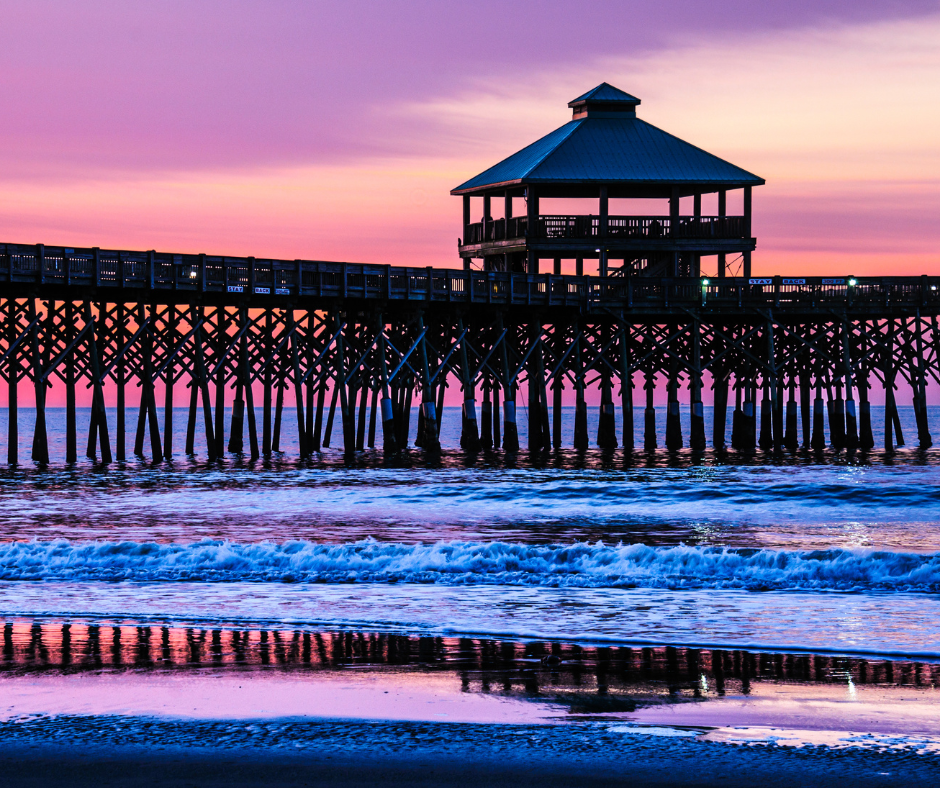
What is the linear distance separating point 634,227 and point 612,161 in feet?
8.02

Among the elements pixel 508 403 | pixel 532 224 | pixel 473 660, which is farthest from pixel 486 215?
pixel 473 660

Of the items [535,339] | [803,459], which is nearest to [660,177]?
[535,339]

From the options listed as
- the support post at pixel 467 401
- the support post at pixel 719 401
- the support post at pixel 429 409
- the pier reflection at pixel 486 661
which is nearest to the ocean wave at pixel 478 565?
the pier reflection at pixel 486 661

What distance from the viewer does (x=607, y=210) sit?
145 feet

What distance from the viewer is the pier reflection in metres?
9.01

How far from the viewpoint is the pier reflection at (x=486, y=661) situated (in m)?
9.01

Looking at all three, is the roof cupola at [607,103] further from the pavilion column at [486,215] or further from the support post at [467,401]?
the support post at [467,401]

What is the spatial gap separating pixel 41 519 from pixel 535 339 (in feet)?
78.7

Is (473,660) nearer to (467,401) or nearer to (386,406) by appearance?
(386,406)

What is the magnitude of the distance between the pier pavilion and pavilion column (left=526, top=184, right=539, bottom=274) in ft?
0.11

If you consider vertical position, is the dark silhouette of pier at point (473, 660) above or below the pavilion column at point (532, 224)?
below

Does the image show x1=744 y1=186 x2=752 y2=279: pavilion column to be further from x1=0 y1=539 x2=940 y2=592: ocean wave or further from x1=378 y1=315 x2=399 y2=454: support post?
x1=0 y1=539 x2=940 y2=592: ocean wave

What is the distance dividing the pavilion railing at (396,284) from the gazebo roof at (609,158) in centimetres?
354

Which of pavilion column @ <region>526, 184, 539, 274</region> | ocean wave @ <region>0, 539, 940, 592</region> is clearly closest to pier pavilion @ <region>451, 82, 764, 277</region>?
pavilion column @ <region>526, 184, 539, 274</region>
